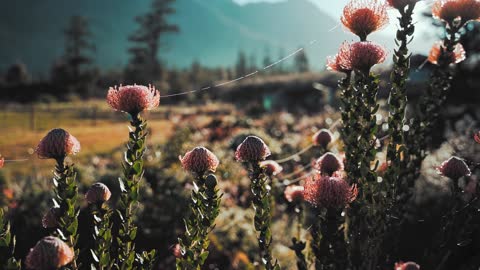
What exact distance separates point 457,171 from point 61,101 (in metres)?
54.4

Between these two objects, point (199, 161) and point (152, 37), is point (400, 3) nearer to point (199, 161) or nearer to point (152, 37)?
point (199, 161)

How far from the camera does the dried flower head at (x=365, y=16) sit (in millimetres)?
1699

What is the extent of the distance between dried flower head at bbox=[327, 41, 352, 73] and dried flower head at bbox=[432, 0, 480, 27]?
514 millimetres

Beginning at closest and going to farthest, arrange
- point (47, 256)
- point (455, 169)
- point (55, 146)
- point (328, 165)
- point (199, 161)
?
point (47, 256) < point (55, 146) < point (199, 161) < point (455, 169) < point (328, 165)

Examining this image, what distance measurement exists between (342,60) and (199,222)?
0.81 metres

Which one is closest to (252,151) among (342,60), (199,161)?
(199,161)

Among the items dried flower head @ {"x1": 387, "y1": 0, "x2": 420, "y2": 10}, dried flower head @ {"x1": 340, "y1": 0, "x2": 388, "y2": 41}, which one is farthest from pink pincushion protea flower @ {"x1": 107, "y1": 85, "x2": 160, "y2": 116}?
dried flower head @ {"x1": 387, "y1": 0, "x2": 420, "y2": 10}

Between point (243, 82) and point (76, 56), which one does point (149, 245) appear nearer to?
point (243, 82)

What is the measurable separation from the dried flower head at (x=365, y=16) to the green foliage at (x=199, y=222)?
0.79 m

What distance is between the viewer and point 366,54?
1.64 metres

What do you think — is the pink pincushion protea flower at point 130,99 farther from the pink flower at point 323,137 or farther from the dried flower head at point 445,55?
the dried flower head at point 445,55

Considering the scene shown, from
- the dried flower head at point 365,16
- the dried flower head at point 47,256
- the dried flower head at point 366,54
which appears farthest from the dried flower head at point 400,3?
the dried flower head at point 47,256

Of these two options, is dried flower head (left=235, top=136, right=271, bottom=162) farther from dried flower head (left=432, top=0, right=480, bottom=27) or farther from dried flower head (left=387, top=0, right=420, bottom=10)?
dried flower head (left=432, top=0, right=480, bottom=27)

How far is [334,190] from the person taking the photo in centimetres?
147
